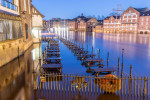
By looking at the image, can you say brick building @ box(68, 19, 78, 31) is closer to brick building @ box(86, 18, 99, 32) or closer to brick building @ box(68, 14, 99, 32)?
brick building @ box(68, 14, 99, 32)

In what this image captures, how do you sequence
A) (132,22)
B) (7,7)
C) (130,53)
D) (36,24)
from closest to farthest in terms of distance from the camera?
(7,7), (130,53), (36,24), (132,22)

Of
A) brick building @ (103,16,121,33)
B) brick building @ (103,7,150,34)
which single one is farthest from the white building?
brick building @ (103,16,121,33)

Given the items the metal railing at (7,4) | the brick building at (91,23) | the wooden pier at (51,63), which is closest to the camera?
the wooden pier at (51,63)

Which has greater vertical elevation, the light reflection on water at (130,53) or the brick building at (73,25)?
the brick building at (73,25)

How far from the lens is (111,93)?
10.3 meters

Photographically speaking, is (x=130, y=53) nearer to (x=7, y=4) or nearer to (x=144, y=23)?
(x=7, y=4)

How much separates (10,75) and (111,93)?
8906 mm

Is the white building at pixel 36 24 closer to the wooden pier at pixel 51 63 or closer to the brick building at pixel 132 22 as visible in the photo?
the wooden pier at pixel 51 63

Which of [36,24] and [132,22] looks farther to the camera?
[132,22]

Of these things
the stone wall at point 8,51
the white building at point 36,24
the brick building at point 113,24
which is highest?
the brick building at point 113,24

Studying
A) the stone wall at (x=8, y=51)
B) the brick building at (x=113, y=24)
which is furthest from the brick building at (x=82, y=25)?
the stone wall at (x=8, y=51)

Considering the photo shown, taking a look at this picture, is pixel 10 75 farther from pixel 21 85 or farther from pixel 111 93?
pixel 111 93

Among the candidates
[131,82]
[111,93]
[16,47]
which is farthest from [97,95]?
[16,47]

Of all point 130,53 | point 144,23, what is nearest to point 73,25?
point 144,23
